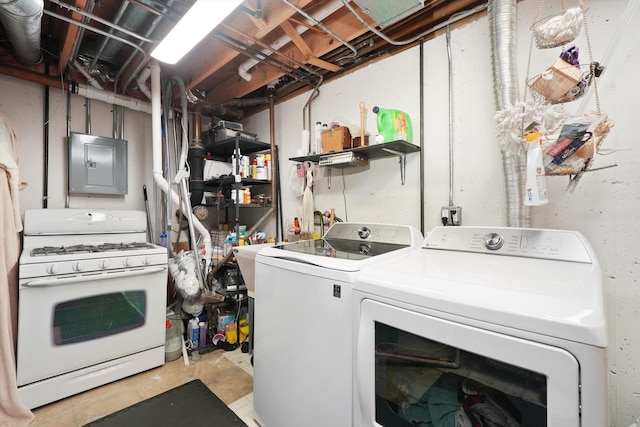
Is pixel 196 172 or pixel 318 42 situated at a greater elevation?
pixel 318 42

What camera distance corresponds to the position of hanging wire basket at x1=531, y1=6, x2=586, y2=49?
3.36 feet

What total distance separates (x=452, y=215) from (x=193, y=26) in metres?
1.88

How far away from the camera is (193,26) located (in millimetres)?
1550

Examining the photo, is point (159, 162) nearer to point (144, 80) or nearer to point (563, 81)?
point (144, 80)

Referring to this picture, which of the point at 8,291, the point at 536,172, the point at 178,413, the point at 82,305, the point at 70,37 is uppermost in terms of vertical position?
the point at 70,37

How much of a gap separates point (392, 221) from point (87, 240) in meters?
2.53

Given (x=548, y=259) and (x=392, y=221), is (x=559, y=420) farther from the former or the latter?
(x=392, y=221)

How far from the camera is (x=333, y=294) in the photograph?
110 centimetres

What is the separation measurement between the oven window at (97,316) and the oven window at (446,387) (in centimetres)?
193

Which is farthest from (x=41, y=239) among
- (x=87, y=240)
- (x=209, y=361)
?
(x=209, y=361)

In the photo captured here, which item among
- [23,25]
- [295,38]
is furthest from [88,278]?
[295,38]

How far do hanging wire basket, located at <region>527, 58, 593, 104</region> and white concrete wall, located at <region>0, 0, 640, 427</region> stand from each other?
122mm

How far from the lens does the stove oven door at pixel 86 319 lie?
166cm

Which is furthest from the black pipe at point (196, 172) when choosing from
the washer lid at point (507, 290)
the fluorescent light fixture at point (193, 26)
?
the washer lid at point (507, 290)
